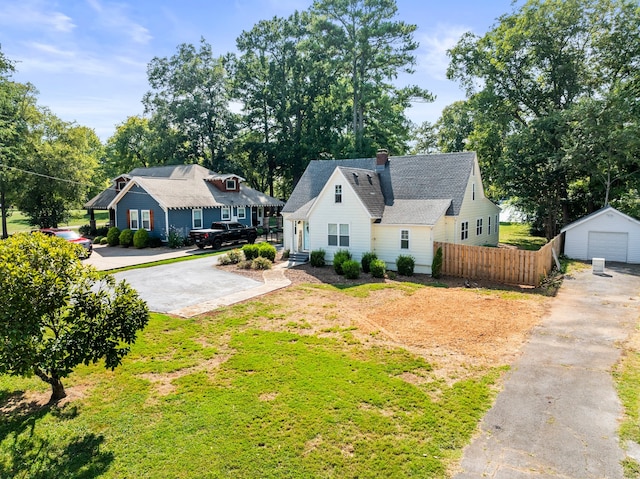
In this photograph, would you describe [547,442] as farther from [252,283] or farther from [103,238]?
[103,238]

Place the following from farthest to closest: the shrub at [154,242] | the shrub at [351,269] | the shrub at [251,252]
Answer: the shrub at [154,242]
the shrub at [251,252]
the shrub at [351,269]

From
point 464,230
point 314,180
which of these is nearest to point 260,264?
point 314,180

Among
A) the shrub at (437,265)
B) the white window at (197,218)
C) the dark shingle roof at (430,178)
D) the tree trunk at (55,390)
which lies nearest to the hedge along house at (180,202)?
the white window at (197,218)

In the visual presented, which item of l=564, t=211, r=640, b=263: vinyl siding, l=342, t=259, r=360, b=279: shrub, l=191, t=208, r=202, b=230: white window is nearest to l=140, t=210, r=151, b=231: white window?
l=191, t=208, r=202, b=230: white window

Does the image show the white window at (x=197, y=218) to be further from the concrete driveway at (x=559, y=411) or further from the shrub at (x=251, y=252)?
the concrete driveway at (x=559, y=411)

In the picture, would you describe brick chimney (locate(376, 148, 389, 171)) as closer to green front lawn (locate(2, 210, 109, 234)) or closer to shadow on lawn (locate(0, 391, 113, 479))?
shadow on lawn (locate(0, 391, 113, 479))

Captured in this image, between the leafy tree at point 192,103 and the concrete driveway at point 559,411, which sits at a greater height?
the leafy tree at point 192,103

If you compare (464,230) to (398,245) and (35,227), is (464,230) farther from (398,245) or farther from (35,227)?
(35,227)
